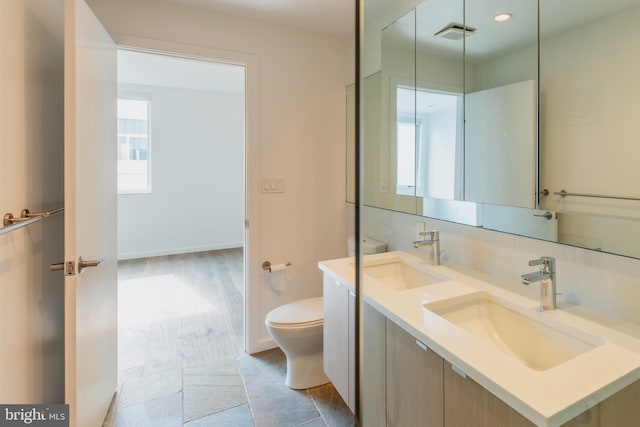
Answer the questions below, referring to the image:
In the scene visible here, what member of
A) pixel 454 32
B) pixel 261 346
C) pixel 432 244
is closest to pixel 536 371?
pixel 432 244

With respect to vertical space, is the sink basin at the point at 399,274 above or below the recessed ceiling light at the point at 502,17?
below

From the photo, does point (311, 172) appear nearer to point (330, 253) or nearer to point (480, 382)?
point (330, 253)

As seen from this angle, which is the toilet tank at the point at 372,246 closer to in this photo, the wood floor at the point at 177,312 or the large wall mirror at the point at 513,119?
the large wall mirror at the point at 513,119

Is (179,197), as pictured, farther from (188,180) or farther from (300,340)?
(300,340)

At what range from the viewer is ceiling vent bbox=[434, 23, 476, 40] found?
1362mm

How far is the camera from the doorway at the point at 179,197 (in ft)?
9.81

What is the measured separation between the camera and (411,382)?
40.6 inches

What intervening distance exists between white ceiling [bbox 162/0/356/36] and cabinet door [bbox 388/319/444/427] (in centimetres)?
188

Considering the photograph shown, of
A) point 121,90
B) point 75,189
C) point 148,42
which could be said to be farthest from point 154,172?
point 75,189

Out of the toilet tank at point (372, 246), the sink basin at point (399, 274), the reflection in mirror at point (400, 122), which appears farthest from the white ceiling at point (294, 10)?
A: the sink basin at point (399, 274)

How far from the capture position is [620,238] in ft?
3.06

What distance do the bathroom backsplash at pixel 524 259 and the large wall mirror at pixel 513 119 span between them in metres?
0.04

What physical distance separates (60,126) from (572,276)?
2171mm

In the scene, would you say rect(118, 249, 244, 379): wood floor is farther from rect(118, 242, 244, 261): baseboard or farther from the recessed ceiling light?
the recessed ceiling light
